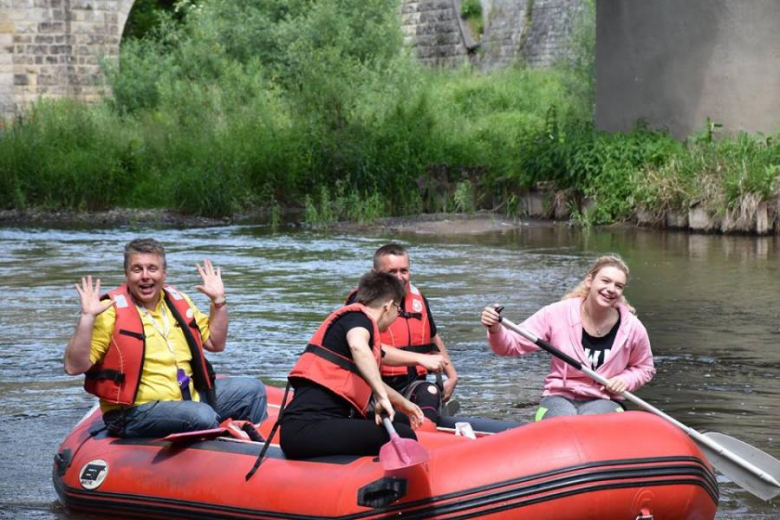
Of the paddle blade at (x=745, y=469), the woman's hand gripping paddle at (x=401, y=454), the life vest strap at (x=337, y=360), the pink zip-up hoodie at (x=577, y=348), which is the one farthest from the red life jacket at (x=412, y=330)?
the paddle blade at (x=745, y=469)

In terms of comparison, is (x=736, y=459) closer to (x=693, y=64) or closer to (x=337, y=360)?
(x=337, y=360)

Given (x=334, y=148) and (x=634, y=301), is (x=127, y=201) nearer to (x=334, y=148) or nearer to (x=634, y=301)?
(x=334, y=148)

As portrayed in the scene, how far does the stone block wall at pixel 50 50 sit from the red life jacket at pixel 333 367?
2274cm

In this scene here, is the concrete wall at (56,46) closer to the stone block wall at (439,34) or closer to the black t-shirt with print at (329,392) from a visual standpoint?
the stone block wall at (439,34)

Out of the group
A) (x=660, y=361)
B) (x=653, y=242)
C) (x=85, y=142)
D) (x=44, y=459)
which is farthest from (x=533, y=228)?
(x=44, y=459)

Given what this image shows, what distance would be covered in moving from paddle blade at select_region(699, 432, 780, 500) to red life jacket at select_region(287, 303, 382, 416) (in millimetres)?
1465

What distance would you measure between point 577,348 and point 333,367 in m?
1.20

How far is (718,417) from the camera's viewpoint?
312 inches

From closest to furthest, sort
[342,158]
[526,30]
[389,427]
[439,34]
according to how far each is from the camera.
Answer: [389,427] → [342,158] → [526,30] → [439,34]

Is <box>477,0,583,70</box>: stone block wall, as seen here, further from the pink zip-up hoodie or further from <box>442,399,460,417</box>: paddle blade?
the pink zip-up hoodie

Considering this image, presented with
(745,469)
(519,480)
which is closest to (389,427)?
(519,480)

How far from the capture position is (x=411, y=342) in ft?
22.1

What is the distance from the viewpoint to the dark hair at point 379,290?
18.6 feet

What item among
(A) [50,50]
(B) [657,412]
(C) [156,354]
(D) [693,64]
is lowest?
(B) [657,412]
